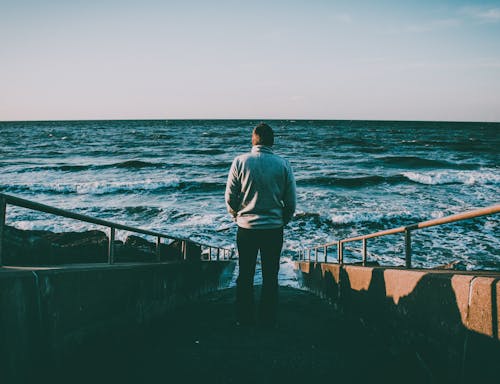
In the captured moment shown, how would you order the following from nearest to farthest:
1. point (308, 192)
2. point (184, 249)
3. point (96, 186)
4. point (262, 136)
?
1. point (262, 136)
2. point (184, 249)
3. point (308, 192)
4. point (96, 186)

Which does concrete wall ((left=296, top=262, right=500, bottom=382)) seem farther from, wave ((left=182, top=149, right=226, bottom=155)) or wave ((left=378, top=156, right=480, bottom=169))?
wave ((left=182, top=149, right=226, bottom=155))

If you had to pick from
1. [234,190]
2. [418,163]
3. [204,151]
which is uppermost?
[204,151]

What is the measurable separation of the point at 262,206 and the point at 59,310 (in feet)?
7.02

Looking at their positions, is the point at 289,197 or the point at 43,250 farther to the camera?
the point at 43,250

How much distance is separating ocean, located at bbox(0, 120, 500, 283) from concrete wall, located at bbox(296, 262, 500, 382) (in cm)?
1006

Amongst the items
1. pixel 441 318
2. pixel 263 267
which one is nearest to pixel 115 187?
pixel 263 267

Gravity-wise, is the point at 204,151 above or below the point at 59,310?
above

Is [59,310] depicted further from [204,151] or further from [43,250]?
[204,151]

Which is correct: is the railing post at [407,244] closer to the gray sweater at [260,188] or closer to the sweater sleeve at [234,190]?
the gray sweater at [260,188]

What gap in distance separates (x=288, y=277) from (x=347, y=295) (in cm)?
885

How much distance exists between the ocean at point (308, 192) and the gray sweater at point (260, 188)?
10586 mm

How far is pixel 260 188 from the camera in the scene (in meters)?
4.15

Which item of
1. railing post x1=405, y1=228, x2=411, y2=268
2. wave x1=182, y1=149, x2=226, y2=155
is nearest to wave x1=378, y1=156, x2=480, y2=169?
wave x1=182, y1=149, x2=226, y2=155

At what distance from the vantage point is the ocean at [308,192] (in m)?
16.2
